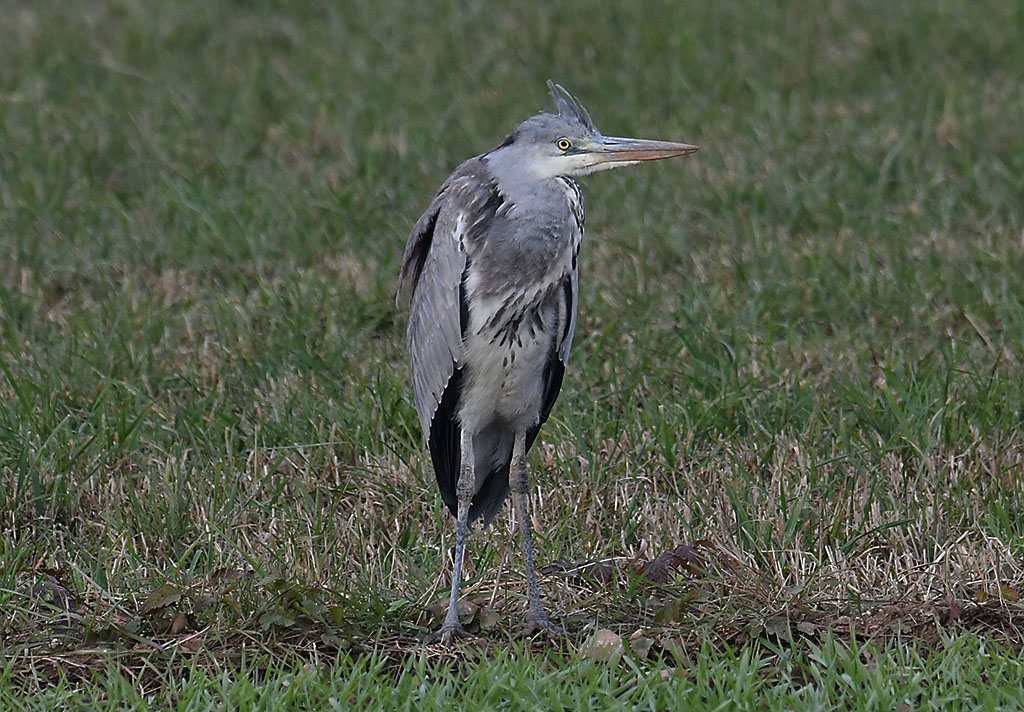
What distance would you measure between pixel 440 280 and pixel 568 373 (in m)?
1.77

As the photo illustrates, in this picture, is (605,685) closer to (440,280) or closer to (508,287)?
(508,287)

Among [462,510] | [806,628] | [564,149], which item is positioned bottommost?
[806,628]

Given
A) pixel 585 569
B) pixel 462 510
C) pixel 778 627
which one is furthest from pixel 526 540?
pixel 778 627

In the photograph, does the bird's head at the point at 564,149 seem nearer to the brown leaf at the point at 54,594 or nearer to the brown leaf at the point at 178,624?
the brown leaf at the point at 178,624

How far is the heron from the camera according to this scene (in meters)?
4.18

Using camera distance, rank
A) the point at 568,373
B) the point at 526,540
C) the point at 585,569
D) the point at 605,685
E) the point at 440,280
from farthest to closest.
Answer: the point at 568,373, the point at 585,569, the point at 526,540, the point at 440,280, the point at 605,685

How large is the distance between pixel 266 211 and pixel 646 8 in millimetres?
3821

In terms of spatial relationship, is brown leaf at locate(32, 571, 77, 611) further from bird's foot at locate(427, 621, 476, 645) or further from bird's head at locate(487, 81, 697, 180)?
bird's head at locate(487, 81, 697, 180)

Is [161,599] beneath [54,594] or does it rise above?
above

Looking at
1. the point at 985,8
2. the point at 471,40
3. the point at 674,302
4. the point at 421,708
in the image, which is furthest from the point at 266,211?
the point at 985,8

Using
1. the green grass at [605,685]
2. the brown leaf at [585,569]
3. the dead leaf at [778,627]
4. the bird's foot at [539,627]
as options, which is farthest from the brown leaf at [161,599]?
the dead leaf at [778,627]

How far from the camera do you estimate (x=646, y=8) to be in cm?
1032

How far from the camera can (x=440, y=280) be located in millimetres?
4367

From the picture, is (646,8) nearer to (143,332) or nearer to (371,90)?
(371,90)
